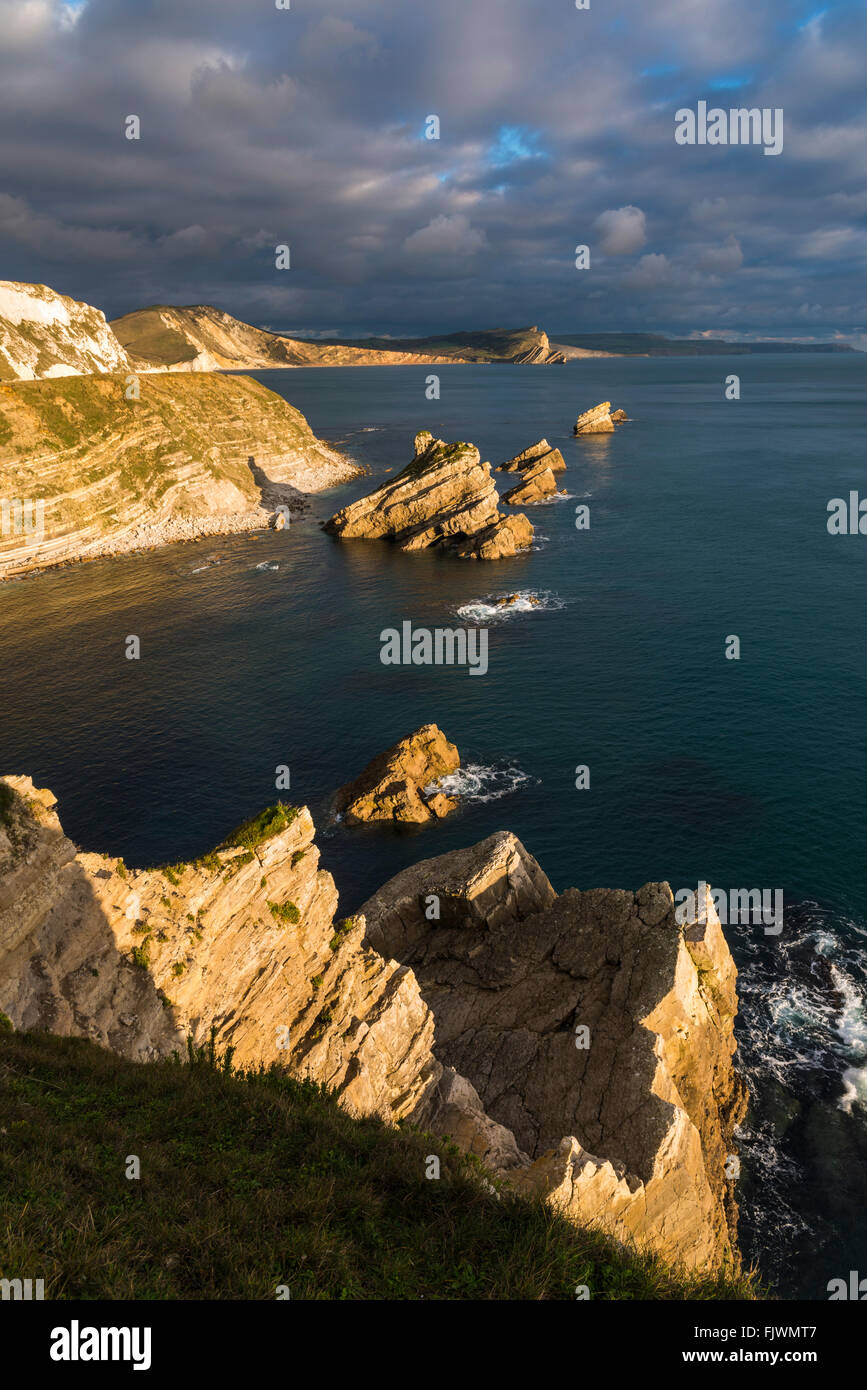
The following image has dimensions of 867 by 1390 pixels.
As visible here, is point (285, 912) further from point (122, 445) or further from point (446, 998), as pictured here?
point (122, 445)

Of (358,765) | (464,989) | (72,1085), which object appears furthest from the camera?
(358,765)

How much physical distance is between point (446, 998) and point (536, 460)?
527 ft

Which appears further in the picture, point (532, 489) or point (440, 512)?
point (532, 489)

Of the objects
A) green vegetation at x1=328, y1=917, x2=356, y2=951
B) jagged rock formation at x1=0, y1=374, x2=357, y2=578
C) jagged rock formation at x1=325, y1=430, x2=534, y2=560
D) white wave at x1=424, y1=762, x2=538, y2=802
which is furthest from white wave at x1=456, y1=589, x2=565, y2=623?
green vegetation at x1=328, y1=917, x2=356, y2=951

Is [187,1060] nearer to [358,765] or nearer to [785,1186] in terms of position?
[785,1186]

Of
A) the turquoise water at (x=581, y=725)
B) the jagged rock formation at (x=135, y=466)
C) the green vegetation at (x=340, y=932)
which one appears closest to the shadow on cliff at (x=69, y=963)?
the green vegetation at (x=340, y=932)

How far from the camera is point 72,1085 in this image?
60.8 ft

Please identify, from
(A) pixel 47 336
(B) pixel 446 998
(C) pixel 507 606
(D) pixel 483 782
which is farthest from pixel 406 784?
(A) pixel 47 336

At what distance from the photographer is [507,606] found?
324 ft

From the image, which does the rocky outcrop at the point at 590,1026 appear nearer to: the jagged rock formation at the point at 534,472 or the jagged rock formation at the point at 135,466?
the jagged rock formation at the point at 135,466

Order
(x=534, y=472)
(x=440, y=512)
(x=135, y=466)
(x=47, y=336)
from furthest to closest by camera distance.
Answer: (x=47, y=336) < (x=534, y=472) < (x=135, y=466) < (x=440, y=512)
